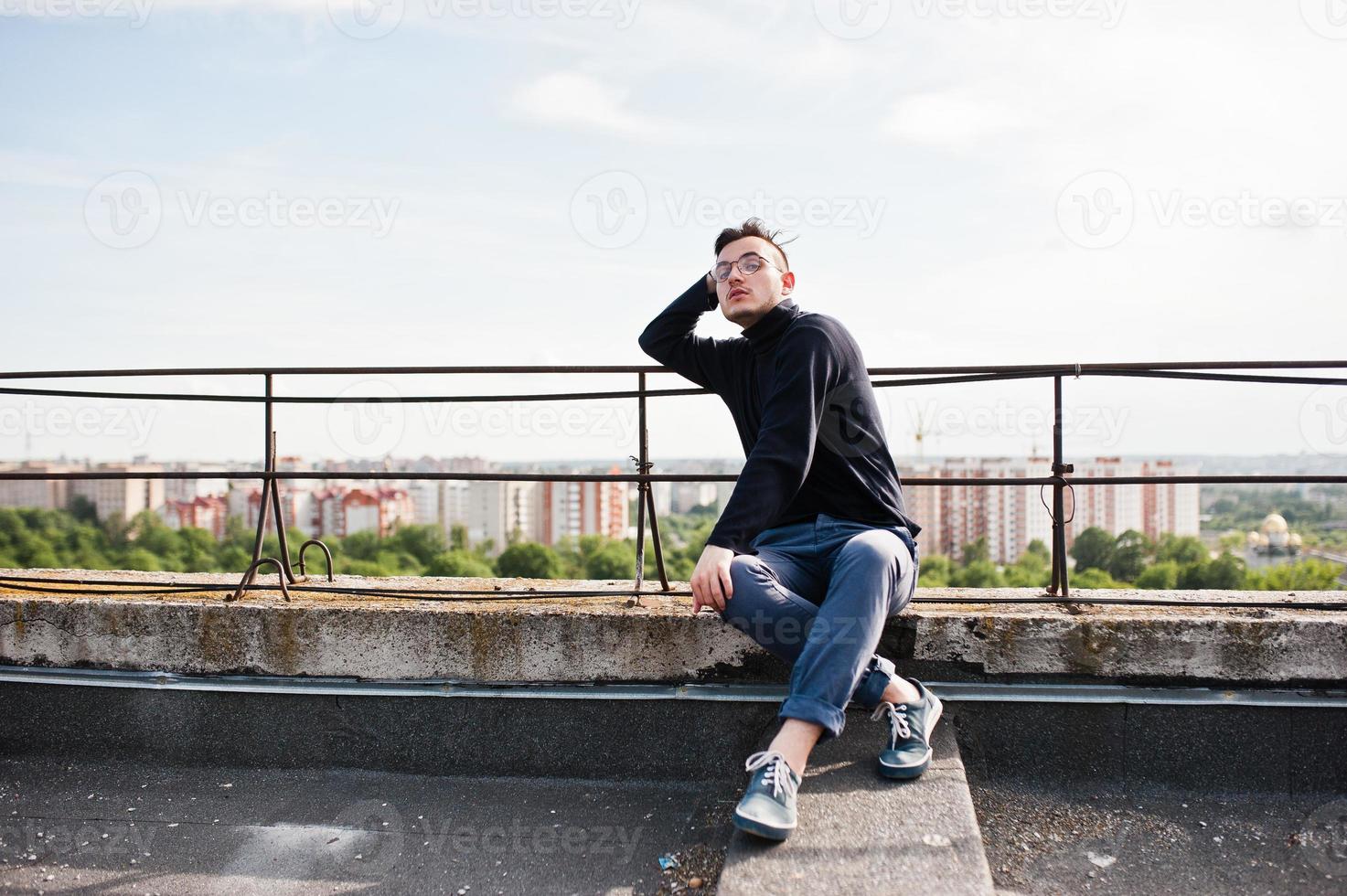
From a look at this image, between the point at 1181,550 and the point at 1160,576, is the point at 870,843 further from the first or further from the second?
the point at 1181,550

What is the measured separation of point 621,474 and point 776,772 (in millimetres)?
1261

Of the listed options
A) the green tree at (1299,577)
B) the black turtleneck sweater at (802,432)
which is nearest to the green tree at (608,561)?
the green tree at (1299,577)

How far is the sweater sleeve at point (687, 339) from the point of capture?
3.29 metres

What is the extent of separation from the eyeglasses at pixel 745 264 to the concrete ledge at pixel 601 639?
1222 millimetres

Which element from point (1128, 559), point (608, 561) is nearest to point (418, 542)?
point (608, 561)

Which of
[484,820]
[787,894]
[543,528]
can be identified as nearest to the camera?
[787,894]

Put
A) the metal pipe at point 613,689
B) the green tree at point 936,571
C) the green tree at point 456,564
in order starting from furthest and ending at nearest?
1. the green tree at point 456,564
2. the green tree at point 936,571
3. the metal pipe at point 613,689

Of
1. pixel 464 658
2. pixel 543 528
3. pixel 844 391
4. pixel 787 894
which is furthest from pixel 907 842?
pixel 543 528

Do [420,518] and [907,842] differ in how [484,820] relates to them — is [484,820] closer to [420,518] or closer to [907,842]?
[907,842]

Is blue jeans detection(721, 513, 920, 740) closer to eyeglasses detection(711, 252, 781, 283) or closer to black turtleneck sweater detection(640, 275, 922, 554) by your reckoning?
black turtleneck sweater detection(640, 275, 922, 554)

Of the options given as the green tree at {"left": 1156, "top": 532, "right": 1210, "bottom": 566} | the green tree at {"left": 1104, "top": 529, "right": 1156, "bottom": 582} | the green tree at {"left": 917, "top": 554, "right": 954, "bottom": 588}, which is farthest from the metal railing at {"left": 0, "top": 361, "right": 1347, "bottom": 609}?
the green tree at {"left": 1156, "top": 532, "right": 1210, "bottom": 566}

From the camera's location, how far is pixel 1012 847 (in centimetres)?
263

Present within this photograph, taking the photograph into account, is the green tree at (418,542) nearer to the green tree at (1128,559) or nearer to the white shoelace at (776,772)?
the green tree at (1128,559)

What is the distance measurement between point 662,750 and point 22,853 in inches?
80.0
